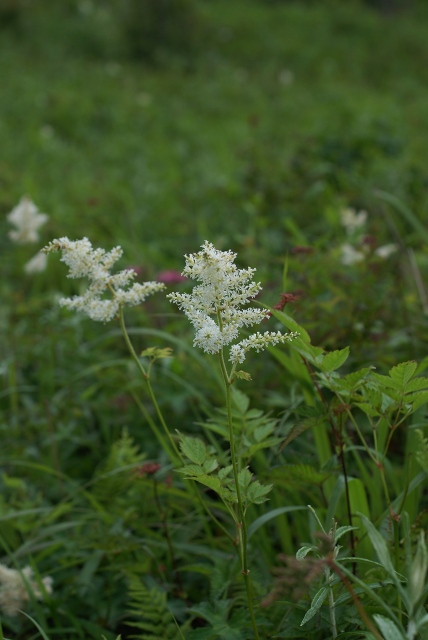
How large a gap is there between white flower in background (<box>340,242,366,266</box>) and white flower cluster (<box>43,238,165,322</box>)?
1.14 meters

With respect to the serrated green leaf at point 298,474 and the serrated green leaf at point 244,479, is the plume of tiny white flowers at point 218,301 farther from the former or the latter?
the serrated green leaf at point 298,474

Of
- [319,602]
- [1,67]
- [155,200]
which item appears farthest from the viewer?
[1,67]

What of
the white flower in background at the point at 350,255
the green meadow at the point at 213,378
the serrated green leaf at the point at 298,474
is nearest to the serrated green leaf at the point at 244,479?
the green meadow at the point at 213,378

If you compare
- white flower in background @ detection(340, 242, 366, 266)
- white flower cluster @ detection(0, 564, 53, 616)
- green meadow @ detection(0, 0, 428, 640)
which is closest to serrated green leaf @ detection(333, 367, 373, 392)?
green meadow @ detection(0, 0, 428, 640)

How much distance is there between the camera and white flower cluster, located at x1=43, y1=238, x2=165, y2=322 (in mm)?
1154

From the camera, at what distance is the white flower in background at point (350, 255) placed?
2.24m

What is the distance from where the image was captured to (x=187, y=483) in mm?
1607

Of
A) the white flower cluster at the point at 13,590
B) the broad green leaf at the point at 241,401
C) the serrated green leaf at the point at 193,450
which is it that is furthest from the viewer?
the white flower cluster at the point at 13,590

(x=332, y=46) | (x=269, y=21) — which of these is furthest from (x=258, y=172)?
(x=269, y=21)

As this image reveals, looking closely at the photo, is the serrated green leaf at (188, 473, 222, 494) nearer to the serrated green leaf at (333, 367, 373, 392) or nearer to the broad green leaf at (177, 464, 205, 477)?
the broad green leaf at (177, 464, 205, 477)

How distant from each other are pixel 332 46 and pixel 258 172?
869cm

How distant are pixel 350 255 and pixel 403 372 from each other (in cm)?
133

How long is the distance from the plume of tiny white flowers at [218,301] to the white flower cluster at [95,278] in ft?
0.51

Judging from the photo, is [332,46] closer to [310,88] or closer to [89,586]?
[310,88]
